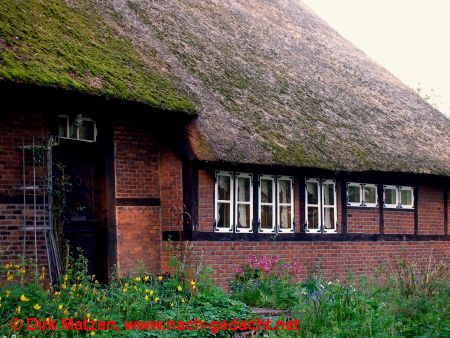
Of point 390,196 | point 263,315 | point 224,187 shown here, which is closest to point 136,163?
point 224,187

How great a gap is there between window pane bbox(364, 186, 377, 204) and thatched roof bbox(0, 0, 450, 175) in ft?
2.82

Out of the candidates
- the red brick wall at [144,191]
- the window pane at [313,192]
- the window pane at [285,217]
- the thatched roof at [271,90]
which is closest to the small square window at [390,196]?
the thatched roof at [271,90]

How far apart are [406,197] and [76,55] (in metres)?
9.22

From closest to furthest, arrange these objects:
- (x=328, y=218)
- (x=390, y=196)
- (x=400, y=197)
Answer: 1. (x=328, y=218)
2. (x=390, y=196)
3. (x=400, y=197)

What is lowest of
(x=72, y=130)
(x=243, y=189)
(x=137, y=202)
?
(x=137, y=202)

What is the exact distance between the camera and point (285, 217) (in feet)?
44.7

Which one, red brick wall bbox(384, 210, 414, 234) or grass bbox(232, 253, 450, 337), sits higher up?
red brick wall bbox(384, 210, 414, 234)

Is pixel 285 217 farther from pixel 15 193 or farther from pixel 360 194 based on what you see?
pixel 15 193

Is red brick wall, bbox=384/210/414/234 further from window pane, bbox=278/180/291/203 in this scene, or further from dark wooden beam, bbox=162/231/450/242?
window pane, bbox=278/180/291/203

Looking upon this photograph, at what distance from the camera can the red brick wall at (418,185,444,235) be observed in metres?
16.7

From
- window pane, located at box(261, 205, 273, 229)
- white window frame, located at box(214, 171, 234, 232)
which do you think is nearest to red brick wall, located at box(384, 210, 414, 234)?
window pane, located at box(261, 205, 273, 229)

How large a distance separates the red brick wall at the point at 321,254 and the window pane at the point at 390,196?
0.99m

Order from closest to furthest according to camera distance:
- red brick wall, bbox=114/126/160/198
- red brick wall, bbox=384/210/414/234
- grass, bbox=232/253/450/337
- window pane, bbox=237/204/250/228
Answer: grass, bbox=232/253/450/337
red brick wall, bbox=114/126/160/198
window pane, bbox=237/204/250/228
red brick wall, bbox=384/210/414/234

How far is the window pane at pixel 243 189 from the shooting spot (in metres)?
12.8
